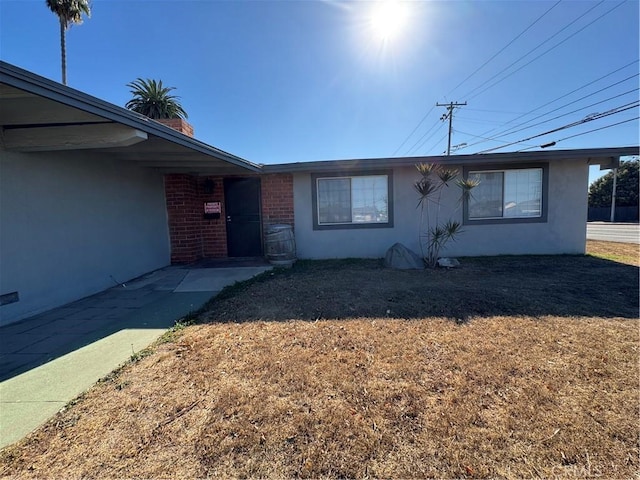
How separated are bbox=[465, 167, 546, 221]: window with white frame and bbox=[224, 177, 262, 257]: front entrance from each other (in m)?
5.60

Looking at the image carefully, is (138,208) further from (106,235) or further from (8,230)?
(8,230)

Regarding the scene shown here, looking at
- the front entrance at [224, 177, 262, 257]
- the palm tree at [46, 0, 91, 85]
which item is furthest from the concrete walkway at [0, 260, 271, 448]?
the palm tree at [46, 0, 91, 85]

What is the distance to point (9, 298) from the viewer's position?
136 inches

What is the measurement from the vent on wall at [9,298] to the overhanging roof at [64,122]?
5.94 ft

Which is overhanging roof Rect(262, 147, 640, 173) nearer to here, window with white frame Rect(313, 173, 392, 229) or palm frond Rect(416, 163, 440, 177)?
palm frond Rect(416, 163, 440, 177)

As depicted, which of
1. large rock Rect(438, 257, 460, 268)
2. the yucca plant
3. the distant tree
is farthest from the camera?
the distant tree

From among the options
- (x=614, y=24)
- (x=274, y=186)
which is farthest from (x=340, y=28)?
(x=614, y=24)

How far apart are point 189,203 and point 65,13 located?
47.1 feet

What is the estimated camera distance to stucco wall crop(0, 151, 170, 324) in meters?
3.50

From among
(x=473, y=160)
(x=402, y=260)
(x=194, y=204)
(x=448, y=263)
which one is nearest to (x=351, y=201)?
(x=402, y=260)

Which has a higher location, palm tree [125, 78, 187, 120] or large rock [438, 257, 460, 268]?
palm tree [125, 78, 187, 120]

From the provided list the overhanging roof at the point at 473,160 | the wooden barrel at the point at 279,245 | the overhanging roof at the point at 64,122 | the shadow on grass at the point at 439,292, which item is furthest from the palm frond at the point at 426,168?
the overhanging roof at the point at 64,122

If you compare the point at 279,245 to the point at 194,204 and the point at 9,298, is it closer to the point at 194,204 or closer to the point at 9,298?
the point at 194,204

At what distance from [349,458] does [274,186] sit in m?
6.52
